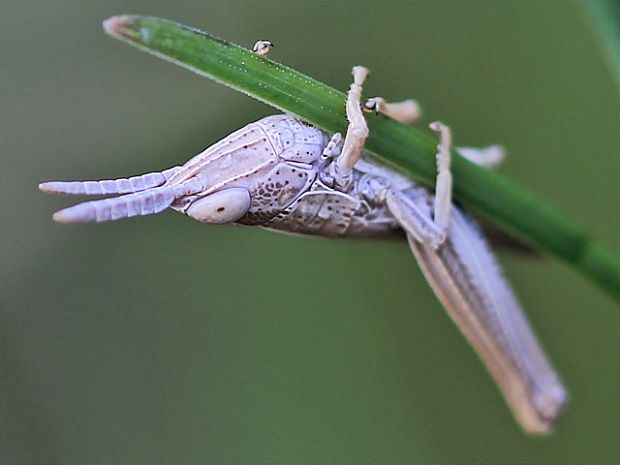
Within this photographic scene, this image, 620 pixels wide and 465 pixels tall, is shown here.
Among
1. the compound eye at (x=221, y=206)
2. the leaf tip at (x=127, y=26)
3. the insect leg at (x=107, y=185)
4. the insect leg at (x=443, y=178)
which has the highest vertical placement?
the leaf tip at (x=127, y=26)

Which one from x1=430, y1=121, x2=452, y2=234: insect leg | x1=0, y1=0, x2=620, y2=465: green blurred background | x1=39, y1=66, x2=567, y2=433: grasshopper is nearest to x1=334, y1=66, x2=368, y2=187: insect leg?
x1=39, y1=66, x2=567, y2=433: grasshopper

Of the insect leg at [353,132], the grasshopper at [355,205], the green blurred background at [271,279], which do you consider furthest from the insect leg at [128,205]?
the green blurred background at [271,279]

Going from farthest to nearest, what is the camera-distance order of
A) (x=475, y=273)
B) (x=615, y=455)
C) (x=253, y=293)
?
Answer: (x=253, y=293) < (x=615, y=455) < (x=475, y=273)

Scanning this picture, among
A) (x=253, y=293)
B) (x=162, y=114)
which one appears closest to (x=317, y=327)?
(x=253, y=293)

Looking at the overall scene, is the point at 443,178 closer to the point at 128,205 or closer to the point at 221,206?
the point at 221,206

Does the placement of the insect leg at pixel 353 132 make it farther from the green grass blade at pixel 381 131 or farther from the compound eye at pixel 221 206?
the compound eye at pixel 221 206

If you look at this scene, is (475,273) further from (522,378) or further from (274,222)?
(274,222)

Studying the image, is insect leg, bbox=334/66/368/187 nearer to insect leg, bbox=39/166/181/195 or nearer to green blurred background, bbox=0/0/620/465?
insect leg, bbox=39/166/181/195
